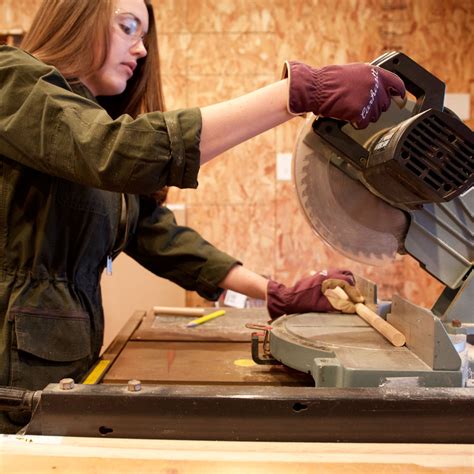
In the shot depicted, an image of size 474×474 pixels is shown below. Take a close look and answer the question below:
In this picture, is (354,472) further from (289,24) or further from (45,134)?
(289,24)

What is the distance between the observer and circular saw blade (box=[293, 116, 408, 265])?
1.08 meters

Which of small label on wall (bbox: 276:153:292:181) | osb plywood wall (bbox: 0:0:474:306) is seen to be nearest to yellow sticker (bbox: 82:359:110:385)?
osb plywood wall (bbox: 0:0:474:306)

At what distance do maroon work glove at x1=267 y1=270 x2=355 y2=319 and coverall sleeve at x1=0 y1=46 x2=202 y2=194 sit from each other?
20.9 inches

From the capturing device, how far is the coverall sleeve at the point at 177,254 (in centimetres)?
153

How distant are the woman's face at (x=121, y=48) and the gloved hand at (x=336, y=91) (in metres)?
→ 0.44

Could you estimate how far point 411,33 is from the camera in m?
3.62

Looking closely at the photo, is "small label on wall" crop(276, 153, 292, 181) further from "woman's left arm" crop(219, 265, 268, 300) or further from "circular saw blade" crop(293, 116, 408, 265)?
"circular saw blade" crop(293, 116, 408, 265)

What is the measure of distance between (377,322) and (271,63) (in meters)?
2.82

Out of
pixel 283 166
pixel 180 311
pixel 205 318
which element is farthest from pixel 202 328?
pixel 283 166

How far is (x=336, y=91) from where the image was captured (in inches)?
36.7

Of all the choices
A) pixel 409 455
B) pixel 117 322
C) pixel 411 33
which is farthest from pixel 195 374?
pixel 411 33

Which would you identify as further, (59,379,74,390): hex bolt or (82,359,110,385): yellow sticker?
(82,359,110,385): yellow sticker

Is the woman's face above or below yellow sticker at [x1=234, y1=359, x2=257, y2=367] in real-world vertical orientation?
above

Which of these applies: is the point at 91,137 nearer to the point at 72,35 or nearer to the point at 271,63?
the point at 72,35
